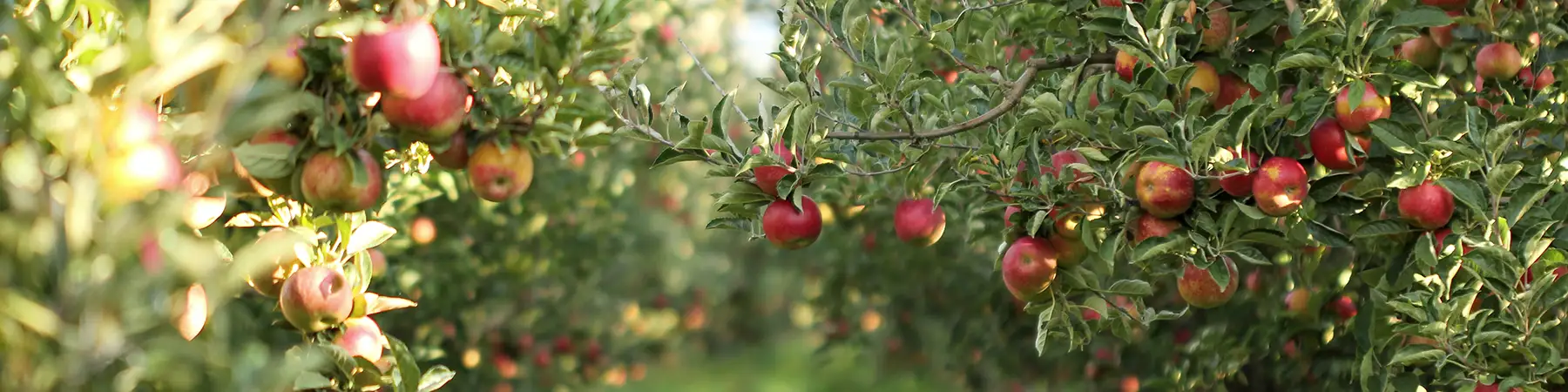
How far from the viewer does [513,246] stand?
17.3ft

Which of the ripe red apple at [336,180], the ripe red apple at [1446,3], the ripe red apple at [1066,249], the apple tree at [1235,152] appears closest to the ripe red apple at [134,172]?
the ripe red apple at [336,180]

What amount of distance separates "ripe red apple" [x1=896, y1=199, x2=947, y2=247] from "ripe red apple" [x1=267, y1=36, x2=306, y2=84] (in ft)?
5.71

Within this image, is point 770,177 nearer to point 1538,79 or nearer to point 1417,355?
point 1417,355

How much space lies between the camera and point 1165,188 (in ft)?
7.40

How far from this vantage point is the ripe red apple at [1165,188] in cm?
226

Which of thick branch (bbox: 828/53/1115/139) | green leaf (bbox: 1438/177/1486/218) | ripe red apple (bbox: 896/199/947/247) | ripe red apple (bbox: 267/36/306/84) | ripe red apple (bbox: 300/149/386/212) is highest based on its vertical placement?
ripe red apple (bbox: 267/36/306/84)

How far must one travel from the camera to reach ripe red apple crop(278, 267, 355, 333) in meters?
Result: 1.90

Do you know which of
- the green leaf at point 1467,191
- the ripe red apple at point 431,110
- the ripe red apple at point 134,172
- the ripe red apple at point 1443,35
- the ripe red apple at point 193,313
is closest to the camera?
the ripe red apple at point 134,172

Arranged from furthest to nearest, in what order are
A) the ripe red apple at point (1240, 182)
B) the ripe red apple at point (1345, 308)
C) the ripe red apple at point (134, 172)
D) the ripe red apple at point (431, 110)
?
the ripe red apple at point (1345, 308) < the ripe red apple at point (1240, 182) < the ripe red apple at point (431, 110) < the ripe red apple at point (134, 172)

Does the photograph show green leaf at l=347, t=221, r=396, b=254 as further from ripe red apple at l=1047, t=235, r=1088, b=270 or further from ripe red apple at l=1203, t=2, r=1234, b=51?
ripe red apple at l=1203, t=2, r=1234, b=51

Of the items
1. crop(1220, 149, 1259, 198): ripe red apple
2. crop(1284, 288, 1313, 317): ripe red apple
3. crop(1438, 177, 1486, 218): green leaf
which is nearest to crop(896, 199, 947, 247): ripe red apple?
crop(1220, 149, 1259, 198): ripe red apple

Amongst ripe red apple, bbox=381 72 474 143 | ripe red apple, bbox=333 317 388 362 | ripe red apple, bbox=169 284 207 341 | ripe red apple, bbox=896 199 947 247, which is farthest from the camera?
ripe red apple, bbox=896 199 947 247

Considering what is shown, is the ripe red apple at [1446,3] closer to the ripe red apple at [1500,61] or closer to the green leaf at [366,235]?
the ripe red apple at [1500,61]

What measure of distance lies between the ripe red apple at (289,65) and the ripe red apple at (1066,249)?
1541 millimetres
